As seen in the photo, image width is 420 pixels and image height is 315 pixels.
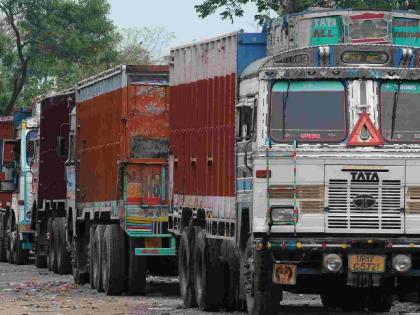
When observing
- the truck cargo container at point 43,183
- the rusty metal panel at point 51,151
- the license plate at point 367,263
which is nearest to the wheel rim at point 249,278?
the license plate at point 367,263

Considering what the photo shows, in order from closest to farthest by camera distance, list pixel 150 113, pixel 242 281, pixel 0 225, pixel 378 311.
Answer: pixel 242 281, pixel 378 311, pixel 150 113, pixel 0 225

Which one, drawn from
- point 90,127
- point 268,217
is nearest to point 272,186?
point 268,217

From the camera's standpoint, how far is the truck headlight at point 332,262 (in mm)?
18234

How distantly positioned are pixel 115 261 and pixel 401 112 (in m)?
8.34

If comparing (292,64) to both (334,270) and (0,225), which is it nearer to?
(334,270)

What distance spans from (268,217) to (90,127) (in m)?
11.1

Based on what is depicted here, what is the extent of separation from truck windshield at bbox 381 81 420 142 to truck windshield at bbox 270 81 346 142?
48 cm

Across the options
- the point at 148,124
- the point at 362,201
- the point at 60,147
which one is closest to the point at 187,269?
the point at 148,124

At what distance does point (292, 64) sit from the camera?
18.3 metres

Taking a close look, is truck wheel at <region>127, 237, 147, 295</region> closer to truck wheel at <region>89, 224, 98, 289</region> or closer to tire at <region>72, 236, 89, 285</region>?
truck wheel at <region>89, 224, 98, 289</region>

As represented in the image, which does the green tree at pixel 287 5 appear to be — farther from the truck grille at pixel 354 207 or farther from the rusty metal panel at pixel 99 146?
the truck grille at pixel 354 207

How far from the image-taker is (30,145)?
3797cm

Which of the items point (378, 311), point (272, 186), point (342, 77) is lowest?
point (378, 311)

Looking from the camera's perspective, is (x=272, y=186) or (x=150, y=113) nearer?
(x=272, y=186)
